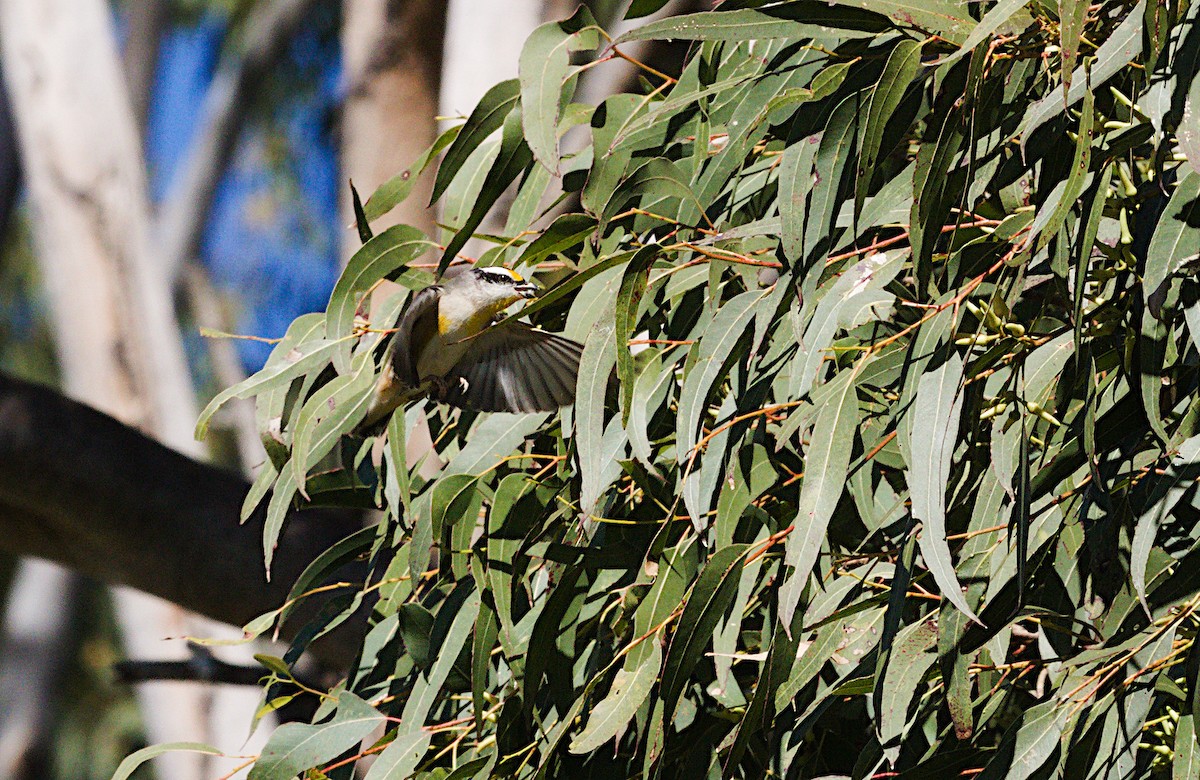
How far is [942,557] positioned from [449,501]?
488 millimetres

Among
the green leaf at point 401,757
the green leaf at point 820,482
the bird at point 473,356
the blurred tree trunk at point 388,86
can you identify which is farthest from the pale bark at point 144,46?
the green leaf at point 820,482

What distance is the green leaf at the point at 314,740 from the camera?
3.67ft

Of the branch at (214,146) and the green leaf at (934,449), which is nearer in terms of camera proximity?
the green leaf at (934,449)

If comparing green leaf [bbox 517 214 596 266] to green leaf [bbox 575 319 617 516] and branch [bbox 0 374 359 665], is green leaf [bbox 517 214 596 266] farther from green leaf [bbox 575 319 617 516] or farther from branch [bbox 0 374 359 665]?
branch [bbox 0 374 359 665]

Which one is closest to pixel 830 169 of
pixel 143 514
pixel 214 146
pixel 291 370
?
pixel 291 370

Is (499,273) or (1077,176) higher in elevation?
(499,273)

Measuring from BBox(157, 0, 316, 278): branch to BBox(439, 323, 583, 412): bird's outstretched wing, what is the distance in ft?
14.2

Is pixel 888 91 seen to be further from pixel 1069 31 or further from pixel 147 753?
pixel 147 753

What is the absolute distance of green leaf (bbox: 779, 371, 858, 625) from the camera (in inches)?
32.0

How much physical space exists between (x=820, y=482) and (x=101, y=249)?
273 cm

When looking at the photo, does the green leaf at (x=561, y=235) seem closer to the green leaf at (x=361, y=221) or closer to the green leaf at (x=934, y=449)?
the green leaf at (x=361, y=221)

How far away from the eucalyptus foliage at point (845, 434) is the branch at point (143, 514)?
0.82m

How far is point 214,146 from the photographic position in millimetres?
5836

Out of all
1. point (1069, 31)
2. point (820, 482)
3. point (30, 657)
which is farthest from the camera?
point (30, 657)
